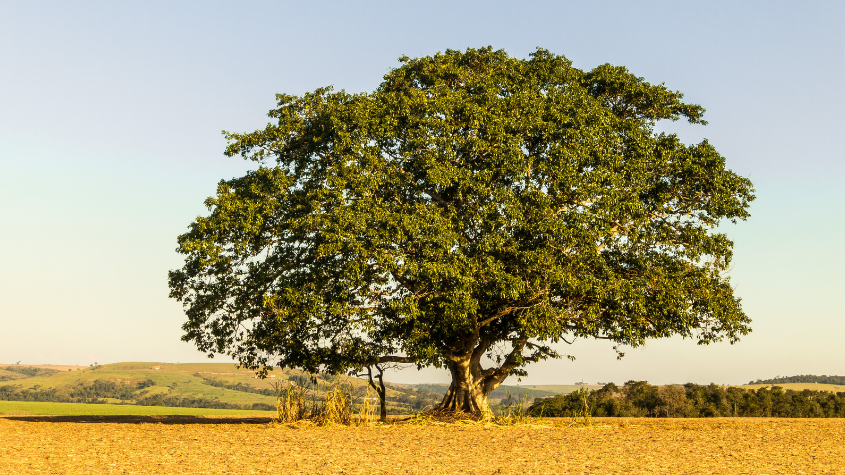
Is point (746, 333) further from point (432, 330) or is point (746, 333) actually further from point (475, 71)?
point (475, 71)

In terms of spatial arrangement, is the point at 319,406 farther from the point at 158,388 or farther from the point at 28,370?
the point at 28,370

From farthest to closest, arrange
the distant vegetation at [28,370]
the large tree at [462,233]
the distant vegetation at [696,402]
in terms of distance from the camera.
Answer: the distant vegetation at [28,370] → the distant vegetation at [696,402] → the large tree at [462,233]

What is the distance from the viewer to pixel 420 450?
11484 mm

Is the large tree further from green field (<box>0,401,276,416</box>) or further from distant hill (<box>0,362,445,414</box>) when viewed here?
distant hill (<box>0,362,445,414</box>)

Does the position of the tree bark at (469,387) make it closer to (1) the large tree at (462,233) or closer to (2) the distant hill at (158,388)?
(1) the large tree at (462,233)

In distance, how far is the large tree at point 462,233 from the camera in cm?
1553

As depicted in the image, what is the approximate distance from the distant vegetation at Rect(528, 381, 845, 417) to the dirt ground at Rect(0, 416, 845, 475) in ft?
31.3

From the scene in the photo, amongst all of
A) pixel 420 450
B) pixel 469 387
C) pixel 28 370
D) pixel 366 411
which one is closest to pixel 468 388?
pixel 469 387

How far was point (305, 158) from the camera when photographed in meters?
18.6

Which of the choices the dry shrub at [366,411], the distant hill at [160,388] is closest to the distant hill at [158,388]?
the distant hill at [160,388]

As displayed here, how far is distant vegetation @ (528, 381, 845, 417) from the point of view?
25406 mm

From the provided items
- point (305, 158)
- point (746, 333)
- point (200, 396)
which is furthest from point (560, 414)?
point (200, 396)

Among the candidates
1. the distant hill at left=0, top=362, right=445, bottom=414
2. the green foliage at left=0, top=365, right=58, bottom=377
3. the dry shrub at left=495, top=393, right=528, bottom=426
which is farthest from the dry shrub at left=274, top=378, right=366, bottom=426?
the green foliage at left=0, top=365, right=58, bottom=377

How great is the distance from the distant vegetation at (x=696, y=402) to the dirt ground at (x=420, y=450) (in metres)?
9.54
